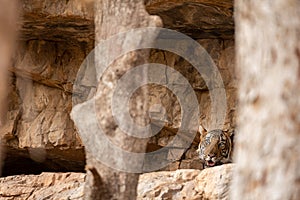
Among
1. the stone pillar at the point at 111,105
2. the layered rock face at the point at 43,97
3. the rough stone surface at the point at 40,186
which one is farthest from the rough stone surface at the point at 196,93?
the stone pillar at the point at 111,105

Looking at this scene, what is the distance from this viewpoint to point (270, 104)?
3533mm


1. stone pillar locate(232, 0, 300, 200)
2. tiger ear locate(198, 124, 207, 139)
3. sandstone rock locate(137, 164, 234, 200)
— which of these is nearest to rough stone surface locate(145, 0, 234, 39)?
tiger ear locate(198, 124, 207, 139)

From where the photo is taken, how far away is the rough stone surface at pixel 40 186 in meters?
7.71

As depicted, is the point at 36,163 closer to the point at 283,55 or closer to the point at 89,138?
the point at 89,138

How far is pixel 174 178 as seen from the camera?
7148mm

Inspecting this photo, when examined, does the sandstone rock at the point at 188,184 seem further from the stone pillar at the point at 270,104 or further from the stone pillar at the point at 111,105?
the stone pillar at the point at 270,104

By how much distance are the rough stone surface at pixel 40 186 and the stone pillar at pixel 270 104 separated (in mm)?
4162

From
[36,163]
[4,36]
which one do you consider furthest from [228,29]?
[4,36]

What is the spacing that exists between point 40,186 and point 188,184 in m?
1.69

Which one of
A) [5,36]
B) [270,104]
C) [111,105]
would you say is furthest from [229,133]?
[270,104]

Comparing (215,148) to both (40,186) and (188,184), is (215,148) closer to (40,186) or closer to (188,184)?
(188,184)

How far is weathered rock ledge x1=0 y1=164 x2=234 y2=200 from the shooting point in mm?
6812

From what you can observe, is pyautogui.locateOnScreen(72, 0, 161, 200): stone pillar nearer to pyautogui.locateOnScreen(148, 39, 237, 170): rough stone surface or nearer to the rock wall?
the rock wall

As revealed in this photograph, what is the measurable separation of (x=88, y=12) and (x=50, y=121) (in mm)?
2019
